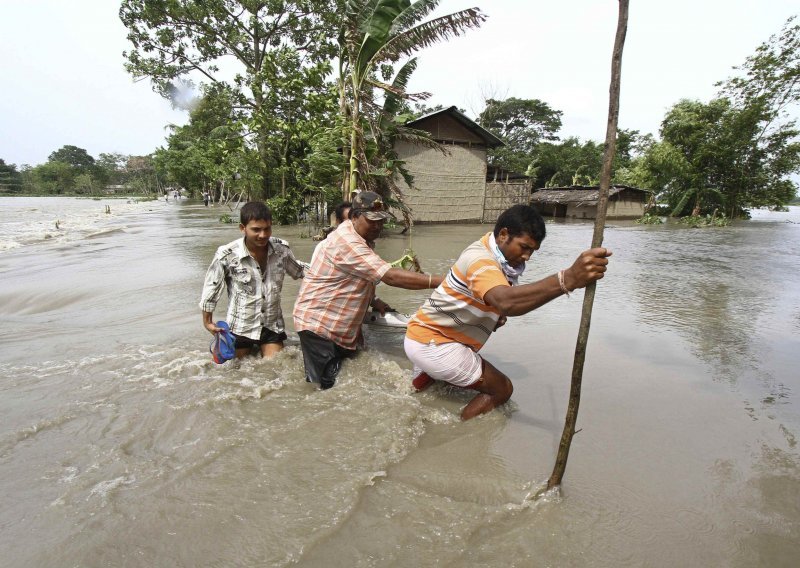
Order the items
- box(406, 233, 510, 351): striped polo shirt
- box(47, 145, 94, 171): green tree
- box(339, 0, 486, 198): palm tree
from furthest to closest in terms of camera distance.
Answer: box(47, 145, 94, 171): green tree → box(339, 0, 486, 198): palm tree → box(406, 233, 510, 351): striped polo shirt

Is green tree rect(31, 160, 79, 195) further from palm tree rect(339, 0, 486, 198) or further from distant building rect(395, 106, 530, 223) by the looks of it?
palm tree rect(339, 0, 486, 198)

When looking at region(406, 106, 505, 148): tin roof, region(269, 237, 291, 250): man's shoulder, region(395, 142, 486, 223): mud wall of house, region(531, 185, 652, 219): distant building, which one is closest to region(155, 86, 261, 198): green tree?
region(395, 142, 486, 223): mud wall of house

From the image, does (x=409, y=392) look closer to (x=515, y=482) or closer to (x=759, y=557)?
(x=515, y=482)

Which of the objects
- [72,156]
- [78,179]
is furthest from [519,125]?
[72,156]

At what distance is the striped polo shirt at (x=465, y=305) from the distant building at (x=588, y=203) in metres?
23.5

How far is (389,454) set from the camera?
98.3 inches

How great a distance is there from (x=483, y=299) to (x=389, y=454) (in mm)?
1043

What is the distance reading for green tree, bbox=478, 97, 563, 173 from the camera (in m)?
33.6

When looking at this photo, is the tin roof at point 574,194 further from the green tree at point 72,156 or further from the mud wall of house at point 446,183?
the green tree at point 72,156

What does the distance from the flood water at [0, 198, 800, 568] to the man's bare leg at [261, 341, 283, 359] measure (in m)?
0.12

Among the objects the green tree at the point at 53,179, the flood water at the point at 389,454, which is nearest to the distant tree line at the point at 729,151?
the flood water at the point at 389,454

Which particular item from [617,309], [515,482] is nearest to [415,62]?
[617,309]

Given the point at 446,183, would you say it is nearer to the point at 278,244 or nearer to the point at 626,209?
the point at 626,209

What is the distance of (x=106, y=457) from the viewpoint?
244cm
